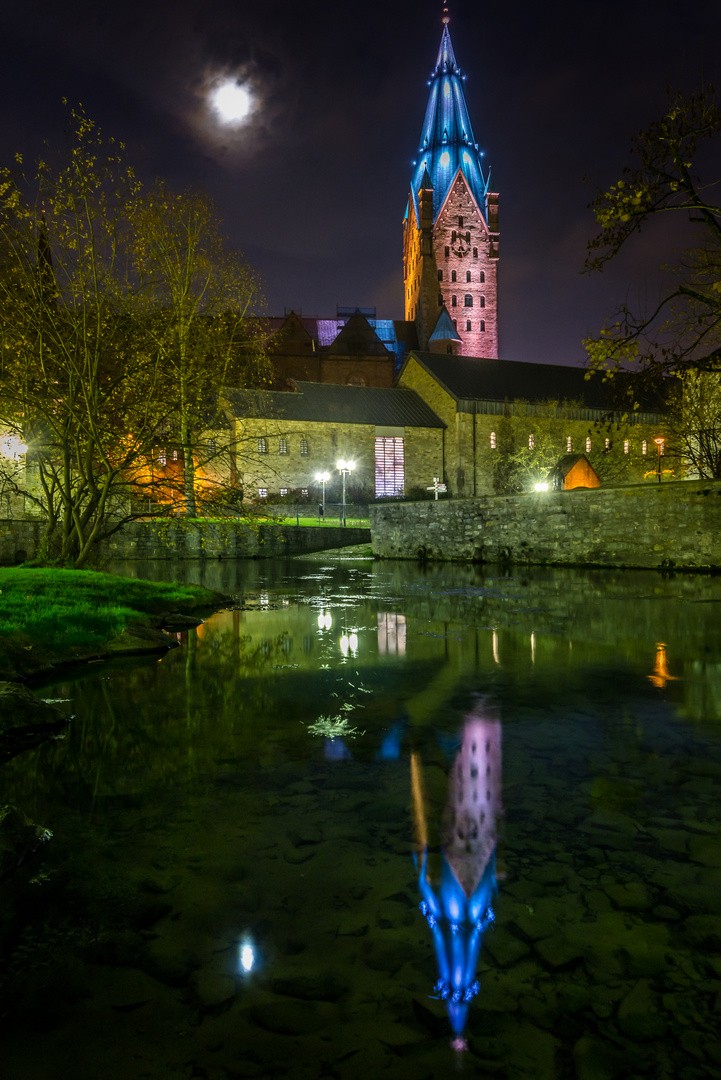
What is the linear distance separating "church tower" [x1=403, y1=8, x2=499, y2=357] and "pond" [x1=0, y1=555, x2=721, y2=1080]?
79555 mm

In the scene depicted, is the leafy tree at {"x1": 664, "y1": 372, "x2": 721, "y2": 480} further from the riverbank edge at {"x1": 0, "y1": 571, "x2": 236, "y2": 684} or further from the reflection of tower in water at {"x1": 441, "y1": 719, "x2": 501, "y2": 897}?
the reflection of tower in water at {"x1": 441, "y1": 719, "x2": 501, "y2": 897}

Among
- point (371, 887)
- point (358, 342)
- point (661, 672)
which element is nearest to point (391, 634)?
point (661, 672)

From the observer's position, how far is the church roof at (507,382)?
61.6 m

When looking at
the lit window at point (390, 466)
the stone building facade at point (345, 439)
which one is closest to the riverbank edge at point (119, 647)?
the stone building facade at point (345, 439)

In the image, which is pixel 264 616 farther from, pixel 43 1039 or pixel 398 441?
pixel 398 441

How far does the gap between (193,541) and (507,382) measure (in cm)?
4154

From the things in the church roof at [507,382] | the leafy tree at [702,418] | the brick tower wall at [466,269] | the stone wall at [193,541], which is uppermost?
the brick tower wall at [466,269]

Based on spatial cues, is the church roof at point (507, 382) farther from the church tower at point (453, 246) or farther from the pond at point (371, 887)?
the pond at point (371, 887)

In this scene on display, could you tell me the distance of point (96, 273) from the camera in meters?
12.0

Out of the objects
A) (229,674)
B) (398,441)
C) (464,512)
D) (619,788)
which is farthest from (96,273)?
(398,441)

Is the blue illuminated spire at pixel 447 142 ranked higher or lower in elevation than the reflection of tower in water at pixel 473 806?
higher

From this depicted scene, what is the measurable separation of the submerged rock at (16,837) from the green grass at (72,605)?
4207 millimetres

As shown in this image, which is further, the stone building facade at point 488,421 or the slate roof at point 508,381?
the slate roof at point 508,381

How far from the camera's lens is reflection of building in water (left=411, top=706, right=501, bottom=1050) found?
2146 millimetres
